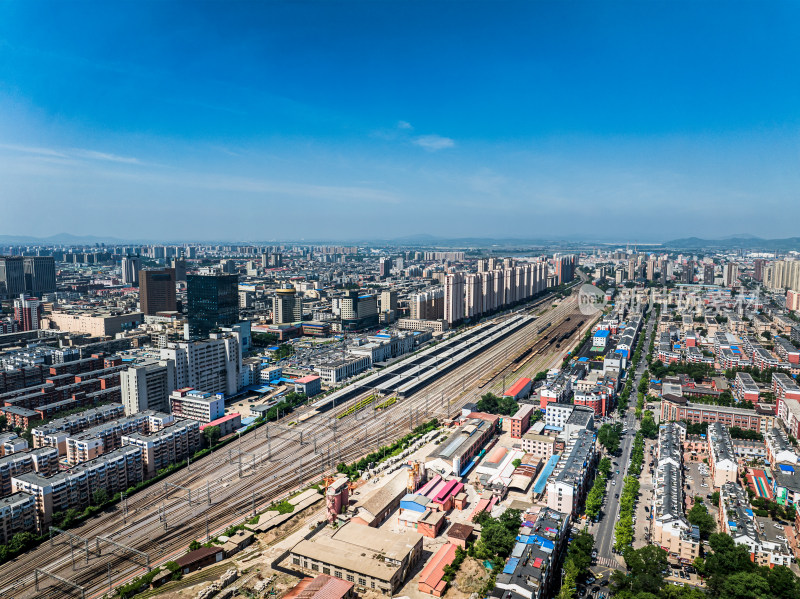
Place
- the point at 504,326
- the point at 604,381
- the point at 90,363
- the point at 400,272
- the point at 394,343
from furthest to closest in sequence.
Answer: the point at 400,272, the point at 504,326, the point at 394,343, the point at 90,363, the point at 604,381

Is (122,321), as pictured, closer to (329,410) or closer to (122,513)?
(329,410)

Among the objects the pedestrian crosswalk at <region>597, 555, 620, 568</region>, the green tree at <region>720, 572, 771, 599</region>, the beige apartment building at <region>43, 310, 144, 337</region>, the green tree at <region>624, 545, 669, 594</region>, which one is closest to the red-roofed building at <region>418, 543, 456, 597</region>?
the pedestrian crosswalk at <region>597, 555, 620, 568</region>

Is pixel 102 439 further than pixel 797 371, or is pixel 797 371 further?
pixel 797 371

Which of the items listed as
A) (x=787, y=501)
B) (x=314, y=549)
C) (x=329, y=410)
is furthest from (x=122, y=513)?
(x=787, y=501)

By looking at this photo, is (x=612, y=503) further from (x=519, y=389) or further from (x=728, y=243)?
(x=728, y=243)

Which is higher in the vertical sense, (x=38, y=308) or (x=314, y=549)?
(x=38, y=308)

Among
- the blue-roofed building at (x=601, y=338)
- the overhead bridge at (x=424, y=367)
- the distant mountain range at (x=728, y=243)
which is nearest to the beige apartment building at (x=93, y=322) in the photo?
the overhead bridge at (x=424, y=367)

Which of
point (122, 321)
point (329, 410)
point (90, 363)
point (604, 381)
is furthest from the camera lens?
point (122, 321)
